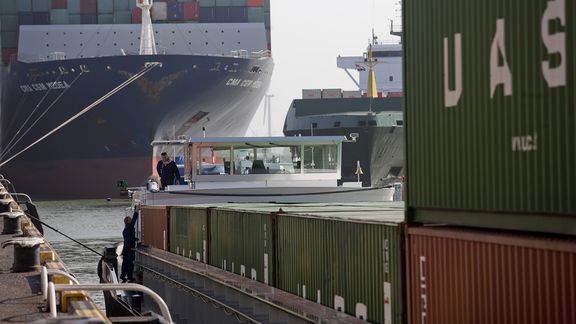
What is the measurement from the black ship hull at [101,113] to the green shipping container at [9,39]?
8454 millimetres

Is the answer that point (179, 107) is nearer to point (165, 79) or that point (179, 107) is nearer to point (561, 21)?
point (165, 79)

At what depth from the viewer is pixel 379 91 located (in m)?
81.9

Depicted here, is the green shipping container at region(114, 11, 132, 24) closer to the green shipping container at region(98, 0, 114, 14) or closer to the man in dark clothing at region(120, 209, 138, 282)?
the green shipping container at region(98, 0, 114, 14)

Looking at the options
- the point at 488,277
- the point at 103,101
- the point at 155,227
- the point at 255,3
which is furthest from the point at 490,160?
the point at 255,3

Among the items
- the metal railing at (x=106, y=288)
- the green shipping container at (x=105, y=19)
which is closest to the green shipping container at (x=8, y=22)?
the green shipping container at (x=105, y=19)

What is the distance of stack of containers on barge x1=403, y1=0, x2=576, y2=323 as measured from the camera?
7.80m

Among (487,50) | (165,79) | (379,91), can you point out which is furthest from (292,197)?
(379,91)

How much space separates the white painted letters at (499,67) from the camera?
27.7ft

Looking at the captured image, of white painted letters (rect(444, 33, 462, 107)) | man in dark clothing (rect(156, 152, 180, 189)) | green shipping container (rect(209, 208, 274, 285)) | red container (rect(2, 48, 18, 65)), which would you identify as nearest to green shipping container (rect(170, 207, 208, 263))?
green shipping container (rect(209, 208, 274, 285))

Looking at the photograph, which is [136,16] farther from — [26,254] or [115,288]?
[115,288]

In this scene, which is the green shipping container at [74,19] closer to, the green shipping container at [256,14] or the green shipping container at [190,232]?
the green shipping container at [256,14]

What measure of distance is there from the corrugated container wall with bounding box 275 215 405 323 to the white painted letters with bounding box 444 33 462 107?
1.54m

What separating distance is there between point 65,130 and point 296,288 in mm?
51040

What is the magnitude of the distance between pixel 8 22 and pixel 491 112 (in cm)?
6961
